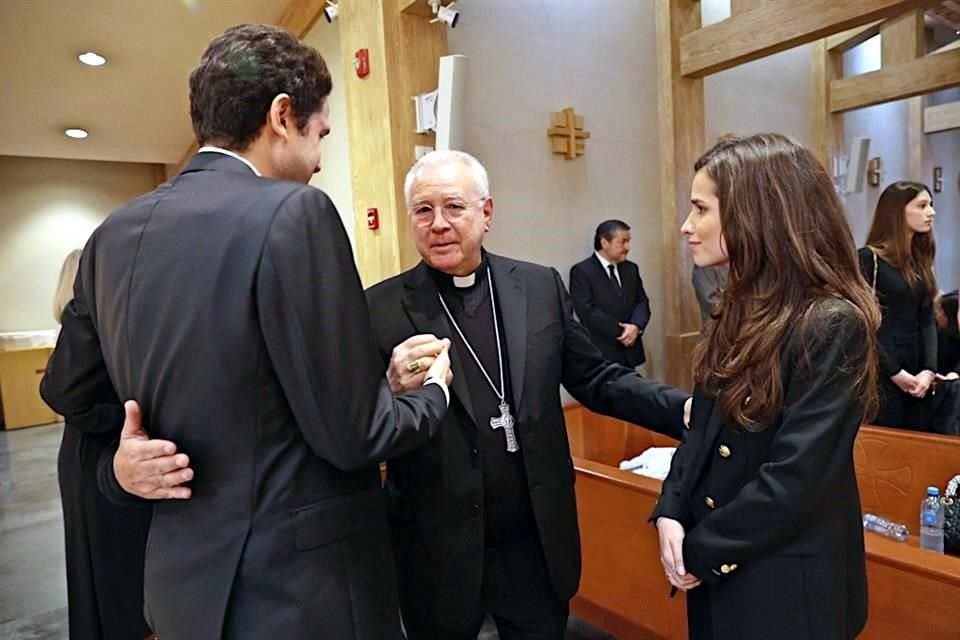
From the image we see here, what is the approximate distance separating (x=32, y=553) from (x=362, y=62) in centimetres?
308

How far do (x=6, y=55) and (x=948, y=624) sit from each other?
5522 mm

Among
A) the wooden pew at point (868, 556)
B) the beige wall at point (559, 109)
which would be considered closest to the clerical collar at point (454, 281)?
the wooden pew at point (868, 556)

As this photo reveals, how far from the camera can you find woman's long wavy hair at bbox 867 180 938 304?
2.81m

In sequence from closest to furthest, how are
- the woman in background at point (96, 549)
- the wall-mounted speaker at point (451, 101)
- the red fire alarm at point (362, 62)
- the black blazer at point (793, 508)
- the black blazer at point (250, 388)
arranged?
1. the black blazer at point (250, 388)
2. the black blazer at point (793, 508)
3. the woman in background at point (96, 549)
4. the wall-mounted speaker at point (451, 101)
5. the red fire alarm at point (362, 62)

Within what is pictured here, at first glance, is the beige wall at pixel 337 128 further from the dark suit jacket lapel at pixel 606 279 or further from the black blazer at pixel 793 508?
the black blazer at pixel 793 508

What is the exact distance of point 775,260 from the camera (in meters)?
1.13

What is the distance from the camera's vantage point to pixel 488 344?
4.92ft

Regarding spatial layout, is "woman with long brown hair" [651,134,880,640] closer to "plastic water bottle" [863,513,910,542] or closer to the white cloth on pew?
"plastic water bottle" [863,513,910,542]

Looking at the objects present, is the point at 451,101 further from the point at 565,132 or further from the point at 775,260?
the point at 775,260

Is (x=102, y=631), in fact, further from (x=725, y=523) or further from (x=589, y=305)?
(x=589, y=305)

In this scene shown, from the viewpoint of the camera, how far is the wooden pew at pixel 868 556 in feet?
5.19

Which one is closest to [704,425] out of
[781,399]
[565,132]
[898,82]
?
[781,399]

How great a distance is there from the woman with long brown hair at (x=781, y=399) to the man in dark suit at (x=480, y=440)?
1.10ft

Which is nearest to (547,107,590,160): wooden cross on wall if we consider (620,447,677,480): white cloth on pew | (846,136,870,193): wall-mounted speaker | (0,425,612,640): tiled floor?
(620,447,677,480): white cloth on pew
